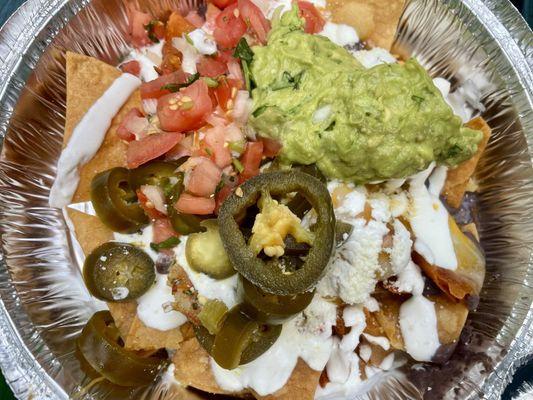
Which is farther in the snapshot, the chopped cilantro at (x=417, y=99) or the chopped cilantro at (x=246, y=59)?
the chopped cilantro at (x=246, y=59)

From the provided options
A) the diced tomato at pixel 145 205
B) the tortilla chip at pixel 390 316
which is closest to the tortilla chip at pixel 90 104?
the diced tomato at pixel 145 205

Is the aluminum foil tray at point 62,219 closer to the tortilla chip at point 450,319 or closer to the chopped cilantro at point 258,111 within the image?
the tortilla chip at point 450,319

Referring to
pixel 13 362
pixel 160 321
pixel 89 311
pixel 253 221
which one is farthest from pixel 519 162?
pixel 13 362

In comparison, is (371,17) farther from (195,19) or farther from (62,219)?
(62,219)

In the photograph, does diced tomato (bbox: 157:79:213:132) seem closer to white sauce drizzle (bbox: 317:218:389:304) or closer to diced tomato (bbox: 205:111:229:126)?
diced tomato (bbox: 205:111:229:126)

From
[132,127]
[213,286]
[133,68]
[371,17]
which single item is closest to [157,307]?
[213,286]
